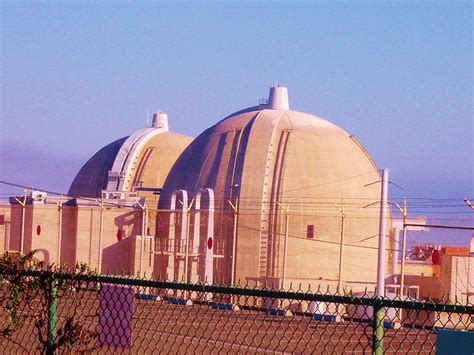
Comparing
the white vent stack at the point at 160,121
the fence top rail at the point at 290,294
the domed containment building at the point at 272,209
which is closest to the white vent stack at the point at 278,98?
the domed containment building at the point at 272,209

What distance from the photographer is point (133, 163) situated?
6762 cm

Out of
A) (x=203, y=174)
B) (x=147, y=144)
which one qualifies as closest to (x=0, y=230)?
(x=147, y=144)

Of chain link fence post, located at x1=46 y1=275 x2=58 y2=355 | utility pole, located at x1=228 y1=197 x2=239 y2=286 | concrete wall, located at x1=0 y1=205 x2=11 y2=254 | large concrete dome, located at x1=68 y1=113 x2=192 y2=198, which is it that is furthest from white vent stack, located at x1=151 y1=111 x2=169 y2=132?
chain link fence post, located at x1=46 y1=275 x2=58 y2=355

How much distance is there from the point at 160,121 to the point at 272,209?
1029 inches

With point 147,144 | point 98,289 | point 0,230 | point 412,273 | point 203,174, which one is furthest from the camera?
point 147,144

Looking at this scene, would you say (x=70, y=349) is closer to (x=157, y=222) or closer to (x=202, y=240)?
A: (x=202, y=240)

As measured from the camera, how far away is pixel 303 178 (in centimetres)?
5066

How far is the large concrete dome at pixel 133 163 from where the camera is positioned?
66688mm

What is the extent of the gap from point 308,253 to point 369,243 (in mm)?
3741

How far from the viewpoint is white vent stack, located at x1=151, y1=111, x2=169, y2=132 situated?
7388 centimetres

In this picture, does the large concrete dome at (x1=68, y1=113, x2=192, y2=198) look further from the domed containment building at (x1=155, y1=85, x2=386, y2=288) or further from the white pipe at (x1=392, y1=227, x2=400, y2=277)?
the white pipe at (x1=392, y1=227, x2=400, y2=277)

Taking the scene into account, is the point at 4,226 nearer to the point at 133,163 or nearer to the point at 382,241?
the point at 133,163

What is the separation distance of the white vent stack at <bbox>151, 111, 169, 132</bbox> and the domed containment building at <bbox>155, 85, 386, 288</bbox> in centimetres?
1968

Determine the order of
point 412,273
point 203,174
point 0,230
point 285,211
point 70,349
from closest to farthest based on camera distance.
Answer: point 70,349
point 285,211
point 203,174
point 412,273
point 0,230
